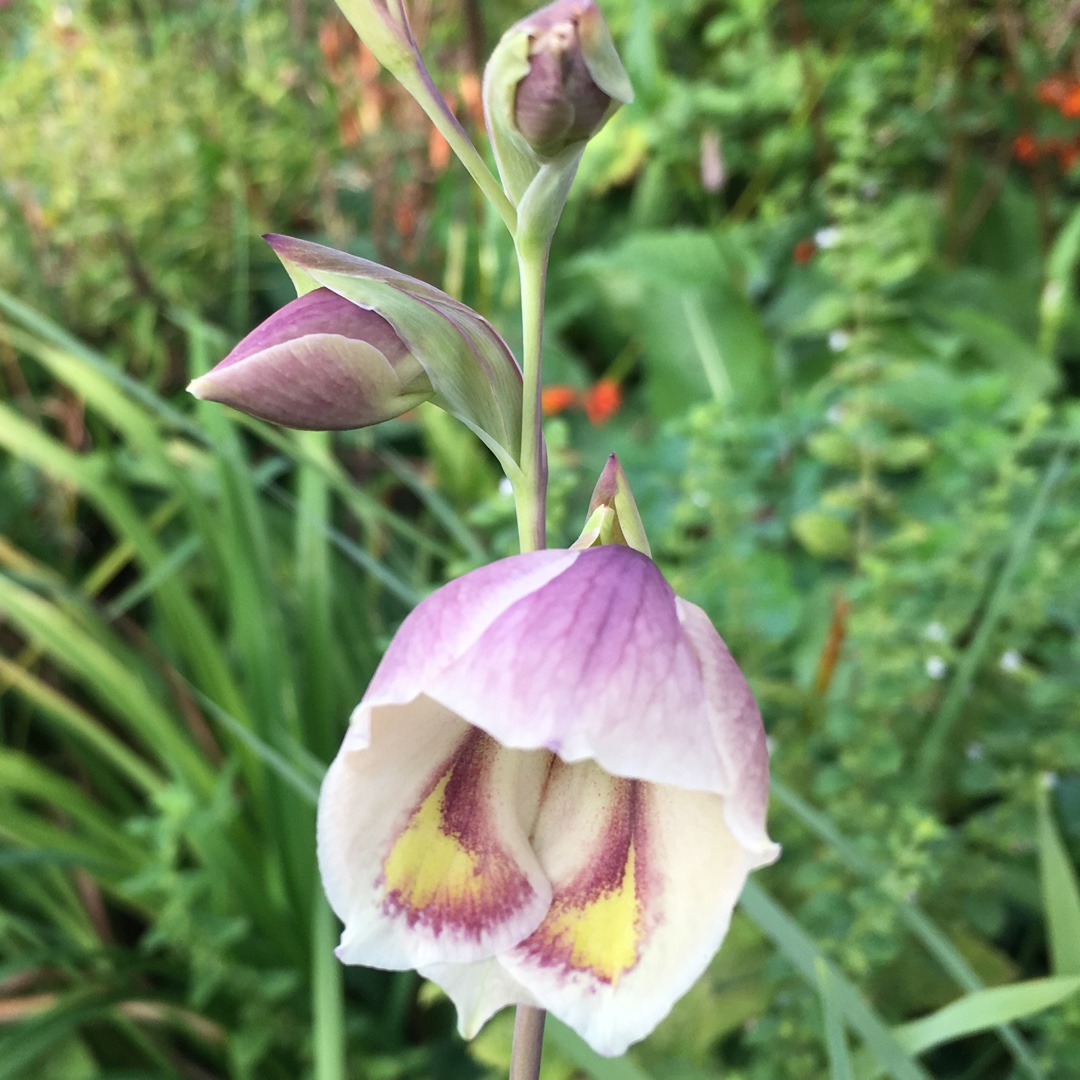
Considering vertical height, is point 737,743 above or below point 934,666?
above

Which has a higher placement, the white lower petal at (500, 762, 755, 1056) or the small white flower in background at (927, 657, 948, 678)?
the white lower petal at (500, 762, 755, 1056)

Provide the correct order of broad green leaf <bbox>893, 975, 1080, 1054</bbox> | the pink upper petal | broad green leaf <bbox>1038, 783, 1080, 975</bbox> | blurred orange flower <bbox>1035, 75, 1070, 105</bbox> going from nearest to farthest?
the pink upper petal → broad green leaf <bbox>893, 975, 1080, 1054</bbox> → broad green leaf <bbox>1038, 783, 1080, 975</bbox> → blurred orange flower <bbox>1035, 75, 1070, 105</bbox>

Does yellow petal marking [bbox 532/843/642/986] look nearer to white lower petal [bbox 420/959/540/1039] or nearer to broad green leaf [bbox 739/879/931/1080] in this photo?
white lower petal [bbox 420/959/540/1039]

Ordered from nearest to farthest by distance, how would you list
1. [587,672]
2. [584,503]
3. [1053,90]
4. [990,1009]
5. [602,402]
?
[587,672]
[990,1009]
[584,503]
[602,402]
[1053,90]

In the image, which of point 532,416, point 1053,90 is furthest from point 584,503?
point 1053,90

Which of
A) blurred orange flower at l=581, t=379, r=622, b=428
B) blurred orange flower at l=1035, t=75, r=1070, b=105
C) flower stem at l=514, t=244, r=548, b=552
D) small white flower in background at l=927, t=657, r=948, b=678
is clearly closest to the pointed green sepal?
flower stem at l=514, t=244, r=548, b=552

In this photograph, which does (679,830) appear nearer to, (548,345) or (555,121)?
(555,121)

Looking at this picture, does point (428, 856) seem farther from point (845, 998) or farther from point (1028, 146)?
point (1028, 146)

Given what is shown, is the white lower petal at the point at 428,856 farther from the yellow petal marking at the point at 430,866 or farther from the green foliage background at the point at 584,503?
the green foliage background at the point at 584,503
